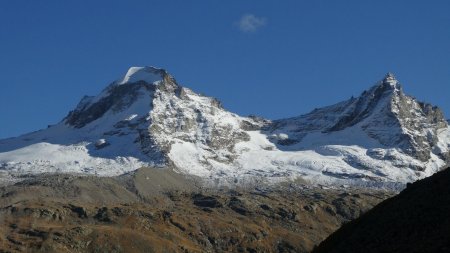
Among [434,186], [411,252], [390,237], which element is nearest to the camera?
[411,252]

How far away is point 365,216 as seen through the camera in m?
72.3

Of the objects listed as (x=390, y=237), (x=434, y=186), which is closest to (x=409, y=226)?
(x=390, y=237)

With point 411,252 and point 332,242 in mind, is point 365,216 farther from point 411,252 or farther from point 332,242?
point 411,252

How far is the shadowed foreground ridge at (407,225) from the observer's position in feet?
195

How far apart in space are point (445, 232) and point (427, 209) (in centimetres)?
619

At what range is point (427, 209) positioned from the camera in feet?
213

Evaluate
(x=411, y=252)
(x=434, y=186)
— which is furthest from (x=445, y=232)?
(x=434, y=186)

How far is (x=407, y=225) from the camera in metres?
63.7

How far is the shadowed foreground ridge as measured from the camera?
195 feet

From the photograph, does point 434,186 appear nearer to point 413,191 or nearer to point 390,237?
point 413,191

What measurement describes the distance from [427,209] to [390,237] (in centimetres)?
433

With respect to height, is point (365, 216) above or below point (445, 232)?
above

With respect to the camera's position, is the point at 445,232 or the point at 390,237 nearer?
the point at 445,232

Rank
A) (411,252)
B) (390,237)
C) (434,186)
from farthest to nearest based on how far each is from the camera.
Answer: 1. (434,186)
2. (390,237)
3. (411,252)
